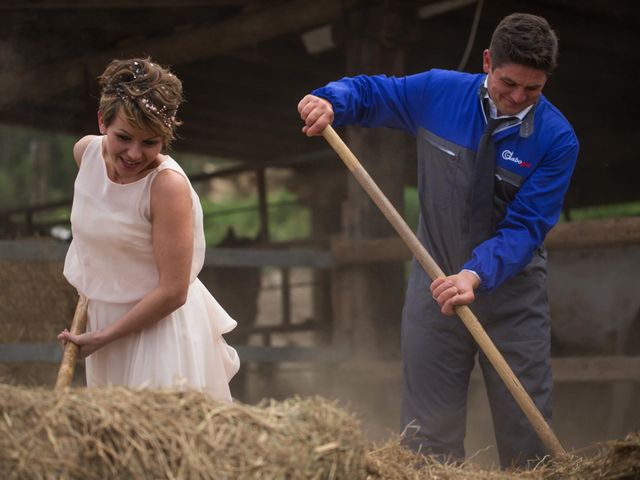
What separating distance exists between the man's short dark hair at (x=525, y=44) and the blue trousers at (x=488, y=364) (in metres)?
0.84

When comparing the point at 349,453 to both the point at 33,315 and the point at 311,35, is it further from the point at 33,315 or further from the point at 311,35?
the point at 311,35

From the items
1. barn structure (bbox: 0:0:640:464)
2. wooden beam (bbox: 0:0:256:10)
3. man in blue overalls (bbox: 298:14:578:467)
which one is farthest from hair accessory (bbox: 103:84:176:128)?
wooden beam (bbox: 0:0:256:10)

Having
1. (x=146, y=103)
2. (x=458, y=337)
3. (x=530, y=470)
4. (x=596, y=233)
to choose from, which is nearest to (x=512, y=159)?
(x=458, y=337)

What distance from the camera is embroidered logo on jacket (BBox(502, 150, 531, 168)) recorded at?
3.82 m

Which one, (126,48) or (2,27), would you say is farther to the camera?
(126,48)

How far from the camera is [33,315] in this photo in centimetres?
650

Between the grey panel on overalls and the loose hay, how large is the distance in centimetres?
138

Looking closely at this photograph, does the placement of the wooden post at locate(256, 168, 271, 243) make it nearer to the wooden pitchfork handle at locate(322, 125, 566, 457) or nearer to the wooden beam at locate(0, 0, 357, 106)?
the wooden beam at locate(0, 0, 357, 106)

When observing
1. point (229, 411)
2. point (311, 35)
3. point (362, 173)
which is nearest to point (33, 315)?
point (311, 35)

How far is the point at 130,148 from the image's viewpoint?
A: 3.11 meters

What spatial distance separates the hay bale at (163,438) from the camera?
7.67 feet

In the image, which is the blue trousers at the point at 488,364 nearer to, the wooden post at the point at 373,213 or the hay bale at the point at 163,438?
the hay bale at the point at 163,438

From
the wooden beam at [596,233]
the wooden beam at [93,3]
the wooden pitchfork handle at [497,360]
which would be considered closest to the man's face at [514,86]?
the wooden pitchfork handle at [497,360]

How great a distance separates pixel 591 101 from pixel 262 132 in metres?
3.54
